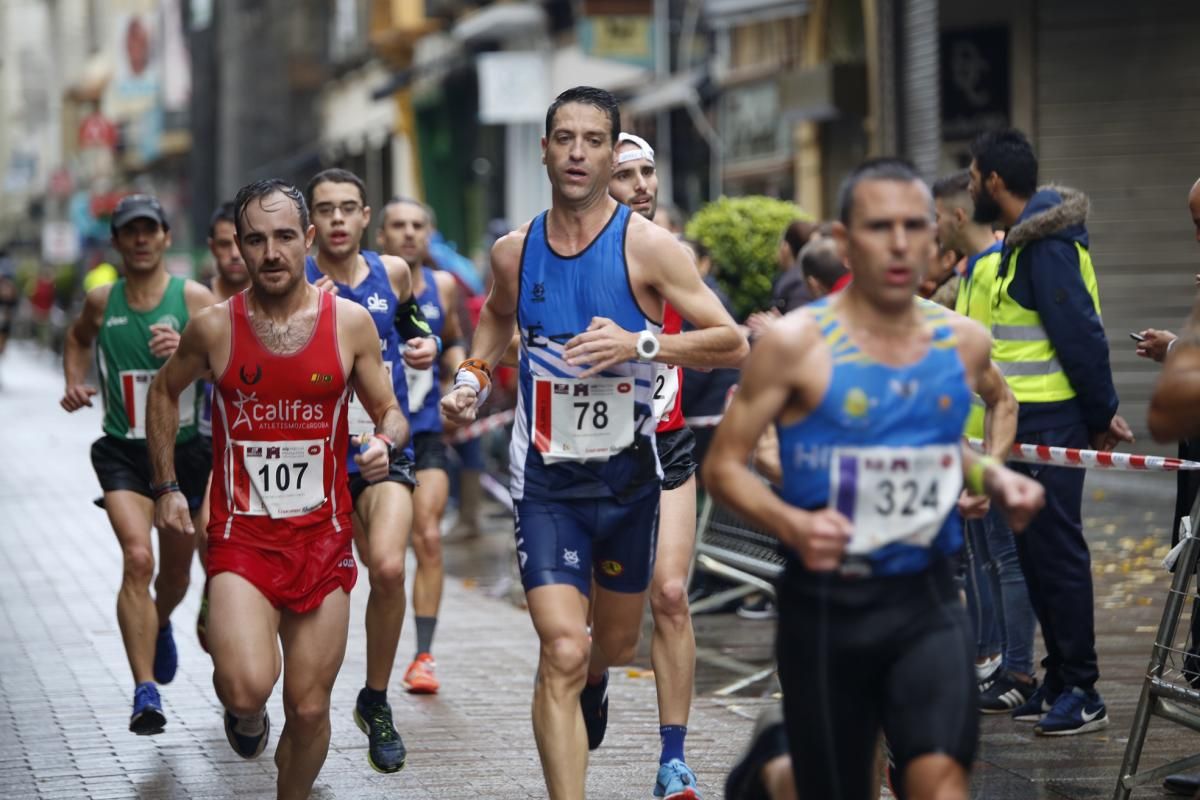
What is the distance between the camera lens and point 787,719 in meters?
4.79

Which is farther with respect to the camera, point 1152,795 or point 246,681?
point 1152,795

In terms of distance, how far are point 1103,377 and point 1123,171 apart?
31.8ft

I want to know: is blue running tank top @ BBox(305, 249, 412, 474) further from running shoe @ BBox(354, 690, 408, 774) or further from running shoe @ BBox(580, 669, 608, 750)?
running shoe @ BBox(580, 669, 608, 750)

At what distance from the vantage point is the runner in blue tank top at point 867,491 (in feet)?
15.4

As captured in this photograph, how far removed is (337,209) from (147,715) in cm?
214

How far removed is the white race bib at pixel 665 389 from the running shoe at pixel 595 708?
3.18 feet

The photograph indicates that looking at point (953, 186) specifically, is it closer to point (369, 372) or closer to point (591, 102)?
point (591, 102)

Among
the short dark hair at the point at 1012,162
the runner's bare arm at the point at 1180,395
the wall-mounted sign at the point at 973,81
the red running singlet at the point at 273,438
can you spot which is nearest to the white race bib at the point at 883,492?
the runner's bare arm at the point at 1180,395

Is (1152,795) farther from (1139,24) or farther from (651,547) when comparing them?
(1139,24)

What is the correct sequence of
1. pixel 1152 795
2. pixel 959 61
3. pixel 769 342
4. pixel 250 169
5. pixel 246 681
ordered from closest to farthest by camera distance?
1. pixel 769 342
2. pixel 246 681
3. pixel 1152 795
4. pixel 959 61
5. pixel 250 169

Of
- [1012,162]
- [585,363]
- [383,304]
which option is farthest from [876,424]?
[383,304]

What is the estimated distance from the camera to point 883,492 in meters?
4.75

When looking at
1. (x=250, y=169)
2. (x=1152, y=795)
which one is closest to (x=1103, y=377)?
(x=1152, y=795)

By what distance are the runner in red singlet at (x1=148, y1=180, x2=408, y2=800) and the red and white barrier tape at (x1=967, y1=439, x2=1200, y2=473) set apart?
2522mm
